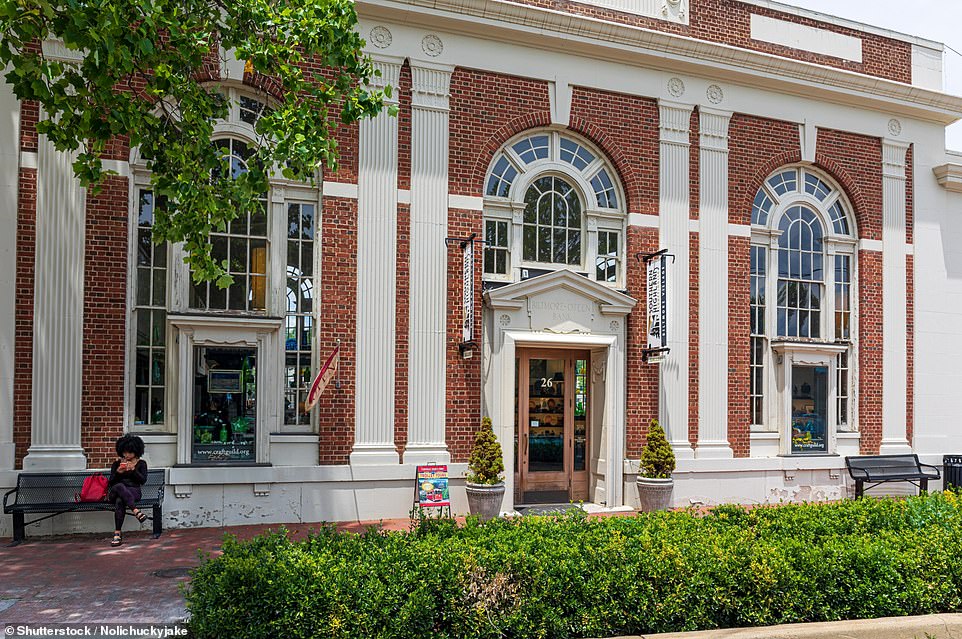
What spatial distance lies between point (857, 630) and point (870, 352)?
10624mm

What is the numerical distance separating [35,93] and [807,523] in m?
8.57

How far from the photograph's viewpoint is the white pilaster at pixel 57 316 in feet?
35.3

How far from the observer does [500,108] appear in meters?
13.1

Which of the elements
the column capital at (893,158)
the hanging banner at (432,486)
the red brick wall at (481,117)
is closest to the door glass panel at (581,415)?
the hanging banner at (432,486)

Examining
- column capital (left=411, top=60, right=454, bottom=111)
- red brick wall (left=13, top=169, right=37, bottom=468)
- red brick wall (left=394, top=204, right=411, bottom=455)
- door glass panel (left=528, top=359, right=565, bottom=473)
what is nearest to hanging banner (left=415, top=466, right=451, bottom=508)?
red brick wall (left=394, top=204, right=411, bottom=455)

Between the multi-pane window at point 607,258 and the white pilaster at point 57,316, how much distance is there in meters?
7.91

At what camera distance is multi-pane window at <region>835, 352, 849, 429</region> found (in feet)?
50.4

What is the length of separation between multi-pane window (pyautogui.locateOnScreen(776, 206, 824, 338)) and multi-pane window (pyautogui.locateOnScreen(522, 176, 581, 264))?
4.21m

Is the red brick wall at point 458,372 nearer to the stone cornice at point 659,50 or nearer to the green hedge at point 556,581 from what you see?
the stone cornice at point 659,50

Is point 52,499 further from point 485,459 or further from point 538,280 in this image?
point 538,280

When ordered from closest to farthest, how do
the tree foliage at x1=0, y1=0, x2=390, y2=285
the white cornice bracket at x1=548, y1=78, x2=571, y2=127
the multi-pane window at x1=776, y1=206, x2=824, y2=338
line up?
the tree foliage at x1=0, y1=0, x2=390, y2=285 → the white cornice bracket at x1=548, y1=78, x2=571, y2=127 → the multi-pane window at x1=776, y1=206, x2=824, y2=338

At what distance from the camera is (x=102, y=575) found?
8.61 meters

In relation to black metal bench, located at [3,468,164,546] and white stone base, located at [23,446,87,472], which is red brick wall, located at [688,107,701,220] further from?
white stone base, located at [23,446,87,472]

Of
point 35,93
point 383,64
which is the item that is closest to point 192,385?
point 35,93
